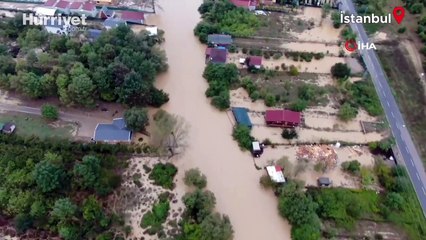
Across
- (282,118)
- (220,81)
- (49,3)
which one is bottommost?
(282,118)

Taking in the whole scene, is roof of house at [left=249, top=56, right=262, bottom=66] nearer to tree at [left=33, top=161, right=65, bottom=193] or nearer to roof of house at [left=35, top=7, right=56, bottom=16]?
tree at [left=33, top=161, right=65, bottom=193]

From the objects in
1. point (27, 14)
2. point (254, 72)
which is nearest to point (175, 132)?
point (254, 72)

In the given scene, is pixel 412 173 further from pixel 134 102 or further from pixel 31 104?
pixel 31 104

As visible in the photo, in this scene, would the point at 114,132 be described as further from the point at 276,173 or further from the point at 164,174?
the point at 276,173

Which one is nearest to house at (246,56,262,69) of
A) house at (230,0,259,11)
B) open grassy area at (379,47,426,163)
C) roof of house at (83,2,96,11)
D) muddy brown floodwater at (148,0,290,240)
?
muddy brown floodwater at (148,0,290,240)

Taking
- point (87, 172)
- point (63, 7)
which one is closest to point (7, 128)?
point (87, 172)

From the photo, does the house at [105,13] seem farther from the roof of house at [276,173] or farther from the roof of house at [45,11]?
the roof of house at [276,173]

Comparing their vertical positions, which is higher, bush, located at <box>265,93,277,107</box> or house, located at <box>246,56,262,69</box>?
house, located at <box>246,56,262,69</box>
